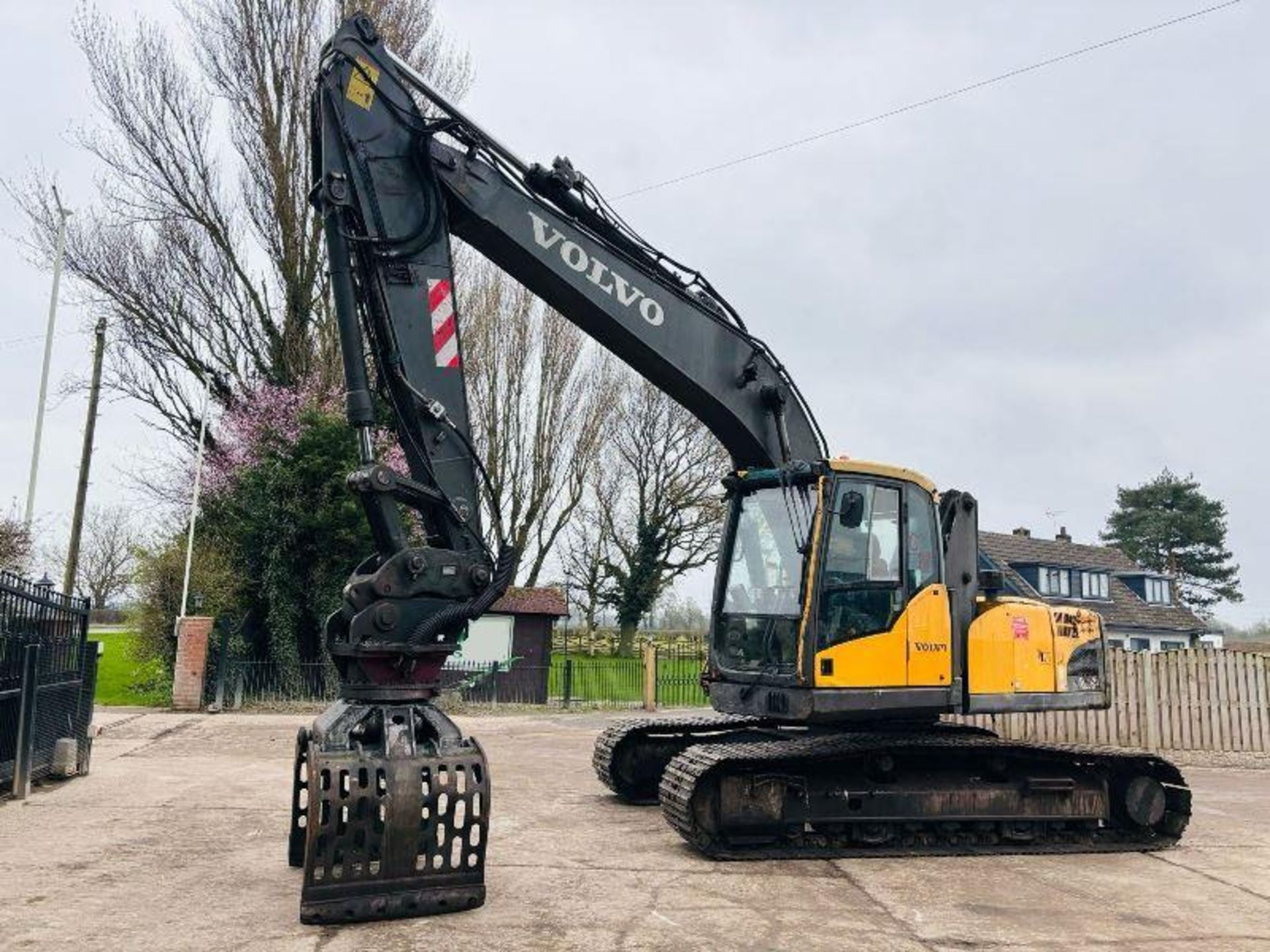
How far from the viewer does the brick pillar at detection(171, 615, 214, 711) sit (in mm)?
16422

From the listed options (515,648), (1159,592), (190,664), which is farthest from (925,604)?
(1159,592)

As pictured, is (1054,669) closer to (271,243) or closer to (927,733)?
(927,733)

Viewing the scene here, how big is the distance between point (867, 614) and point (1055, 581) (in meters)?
33.1

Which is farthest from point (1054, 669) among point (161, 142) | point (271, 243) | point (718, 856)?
point (161, 142)

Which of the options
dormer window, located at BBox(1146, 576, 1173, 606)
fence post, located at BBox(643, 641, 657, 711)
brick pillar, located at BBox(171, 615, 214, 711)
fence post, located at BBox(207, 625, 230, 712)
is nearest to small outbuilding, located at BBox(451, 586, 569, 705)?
fence post, located at BBox(643, 641, 657, 711)

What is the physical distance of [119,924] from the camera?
468 cm

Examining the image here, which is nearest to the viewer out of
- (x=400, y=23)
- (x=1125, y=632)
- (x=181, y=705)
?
(x=181, y=705)

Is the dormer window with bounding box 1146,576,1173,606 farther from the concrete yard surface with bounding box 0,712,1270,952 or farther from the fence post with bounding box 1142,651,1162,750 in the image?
the concrete yard surface with bounding box 0,712,1270,952

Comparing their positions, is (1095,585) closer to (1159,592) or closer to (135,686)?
(1159,592)

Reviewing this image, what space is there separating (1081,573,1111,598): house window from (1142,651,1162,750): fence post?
25829 millimetres

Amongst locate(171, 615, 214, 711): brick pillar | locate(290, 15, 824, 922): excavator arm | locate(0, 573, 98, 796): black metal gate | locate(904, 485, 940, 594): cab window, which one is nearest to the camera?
locate(290, 15, 824, 922): excavator arm

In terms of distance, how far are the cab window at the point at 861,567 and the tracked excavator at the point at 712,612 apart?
18mm

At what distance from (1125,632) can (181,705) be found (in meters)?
34.1

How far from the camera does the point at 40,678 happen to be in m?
8.38
